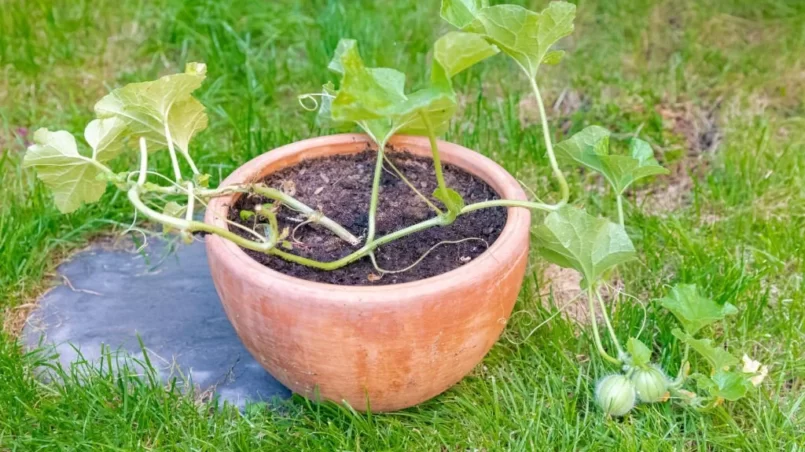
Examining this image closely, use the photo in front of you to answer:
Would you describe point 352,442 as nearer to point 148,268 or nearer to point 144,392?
point 144,392

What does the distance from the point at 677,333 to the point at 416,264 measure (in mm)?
458

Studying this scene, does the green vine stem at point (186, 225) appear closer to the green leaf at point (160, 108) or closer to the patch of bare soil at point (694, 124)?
the green leaf at point (160, 108)

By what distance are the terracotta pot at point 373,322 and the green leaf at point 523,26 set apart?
26 centimetres

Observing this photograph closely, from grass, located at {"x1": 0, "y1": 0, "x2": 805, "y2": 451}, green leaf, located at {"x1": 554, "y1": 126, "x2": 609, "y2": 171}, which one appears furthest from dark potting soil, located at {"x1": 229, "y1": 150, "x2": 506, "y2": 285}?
grass, located at {"x1": 0, "y1": 0, "x2": 805, "y2": 451}

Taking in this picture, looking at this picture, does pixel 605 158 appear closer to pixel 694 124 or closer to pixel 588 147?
pixel 588 147

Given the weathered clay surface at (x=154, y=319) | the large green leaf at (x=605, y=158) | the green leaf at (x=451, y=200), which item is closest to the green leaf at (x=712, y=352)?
the large green leaf at (x=605, y=158)

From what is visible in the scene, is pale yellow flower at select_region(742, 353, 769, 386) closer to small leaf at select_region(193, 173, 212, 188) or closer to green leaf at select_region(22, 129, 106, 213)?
small leaf at select_region(193, 173, 212, 188)

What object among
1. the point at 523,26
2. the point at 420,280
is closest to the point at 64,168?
the point at 420,280

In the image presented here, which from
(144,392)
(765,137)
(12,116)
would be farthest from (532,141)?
(12,116)

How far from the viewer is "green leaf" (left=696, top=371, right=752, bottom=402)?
1273 mm

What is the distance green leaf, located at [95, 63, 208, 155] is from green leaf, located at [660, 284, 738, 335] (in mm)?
886

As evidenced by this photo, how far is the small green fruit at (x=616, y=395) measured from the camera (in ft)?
4.38

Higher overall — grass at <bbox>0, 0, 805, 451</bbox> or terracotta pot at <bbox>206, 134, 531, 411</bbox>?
terracotta pot at <bbox>206, 134, 531, 411</bbox>

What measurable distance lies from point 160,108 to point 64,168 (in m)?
0.19
